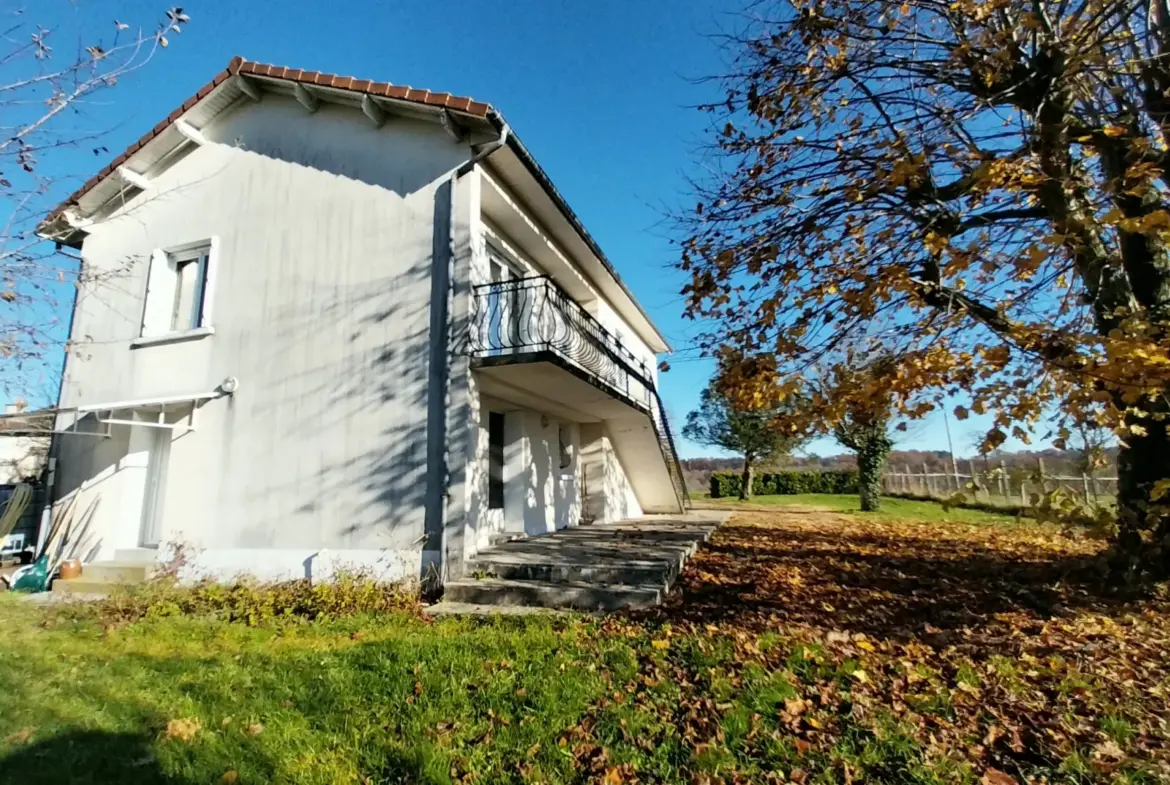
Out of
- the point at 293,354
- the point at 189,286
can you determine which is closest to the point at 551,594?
the point at 293,354

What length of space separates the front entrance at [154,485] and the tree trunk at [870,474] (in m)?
21.1

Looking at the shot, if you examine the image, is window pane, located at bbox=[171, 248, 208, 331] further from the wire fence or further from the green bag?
the wire fence

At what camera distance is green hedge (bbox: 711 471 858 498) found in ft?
112

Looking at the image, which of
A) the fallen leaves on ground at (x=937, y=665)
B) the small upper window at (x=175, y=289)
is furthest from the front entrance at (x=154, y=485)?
the fallen leaves on ground at (x=937, y=665)

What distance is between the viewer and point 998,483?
5820mm

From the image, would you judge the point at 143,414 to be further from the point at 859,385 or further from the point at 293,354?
the point at 859,385

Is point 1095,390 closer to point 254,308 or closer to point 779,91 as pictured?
point 779,91

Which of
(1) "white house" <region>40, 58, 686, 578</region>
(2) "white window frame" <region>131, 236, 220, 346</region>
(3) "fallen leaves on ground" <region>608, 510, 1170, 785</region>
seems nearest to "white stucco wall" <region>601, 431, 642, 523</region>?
(1) "white house" <region>40, 58, 686, 578</region>

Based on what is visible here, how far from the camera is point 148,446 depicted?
1011cm

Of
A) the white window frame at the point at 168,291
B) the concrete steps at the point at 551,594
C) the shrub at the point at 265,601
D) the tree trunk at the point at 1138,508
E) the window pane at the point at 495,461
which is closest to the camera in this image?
the tree trunk at the point at 1138,508

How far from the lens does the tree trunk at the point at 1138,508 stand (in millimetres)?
5910

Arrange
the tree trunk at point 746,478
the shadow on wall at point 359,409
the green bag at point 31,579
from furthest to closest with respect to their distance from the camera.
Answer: the tree trunk at point 746,478 < the green bag at point 31,579 < the shadow on wall at point 359,409

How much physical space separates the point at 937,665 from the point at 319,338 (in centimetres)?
857

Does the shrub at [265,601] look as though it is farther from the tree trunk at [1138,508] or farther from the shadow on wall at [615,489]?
the shadow on wall at [615,489]
